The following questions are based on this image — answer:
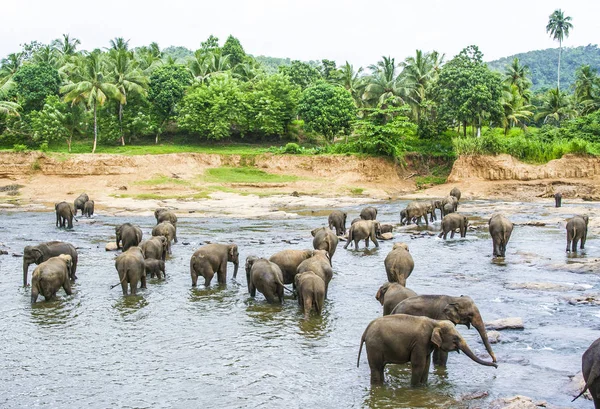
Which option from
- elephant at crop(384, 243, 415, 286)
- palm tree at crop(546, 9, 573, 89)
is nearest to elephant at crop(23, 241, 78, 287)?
elephant at crop(384, 243, 415, 286)

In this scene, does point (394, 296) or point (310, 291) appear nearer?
point (394, 296)

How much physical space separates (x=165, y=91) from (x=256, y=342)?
49019mm

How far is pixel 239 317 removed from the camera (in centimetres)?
1409

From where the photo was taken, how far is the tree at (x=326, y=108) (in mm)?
55562

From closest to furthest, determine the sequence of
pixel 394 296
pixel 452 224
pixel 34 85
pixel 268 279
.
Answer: pixel 394 296
pixel 268 279
pixel 452 224
pixel 34 85

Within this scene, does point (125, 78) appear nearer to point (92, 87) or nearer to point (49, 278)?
point (92, 87)

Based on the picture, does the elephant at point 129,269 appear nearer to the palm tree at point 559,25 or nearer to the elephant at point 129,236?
the elephant at point 129,236

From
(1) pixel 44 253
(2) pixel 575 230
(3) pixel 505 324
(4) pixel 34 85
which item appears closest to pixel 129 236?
(1) pixel 44 253

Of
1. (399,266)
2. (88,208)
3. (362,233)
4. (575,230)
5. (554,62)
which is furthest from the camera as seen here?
(554,62)

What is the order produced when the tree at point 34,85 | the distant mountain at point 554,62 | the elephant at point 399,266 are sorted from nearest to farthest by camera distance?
the elephant at point 399,266 < the tree at point 34,85 < the distant mountain at point 554,62

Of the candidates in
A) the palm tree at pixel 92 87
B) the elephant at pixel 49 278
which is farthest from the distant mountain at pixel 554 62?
the elephant at pixel 49 278

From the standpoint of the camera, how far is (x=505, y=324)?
42.4 ft

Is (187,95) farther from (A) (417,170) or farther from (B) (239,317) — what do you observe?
(B) (239,317)

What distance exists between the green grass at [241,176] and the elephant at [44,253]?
30544 millimetres
